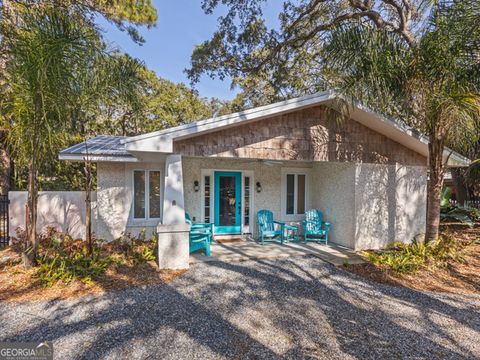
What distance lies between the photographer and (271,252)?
768 centimetres

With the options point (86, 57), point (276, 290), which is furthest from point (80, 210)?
point (276, 290)

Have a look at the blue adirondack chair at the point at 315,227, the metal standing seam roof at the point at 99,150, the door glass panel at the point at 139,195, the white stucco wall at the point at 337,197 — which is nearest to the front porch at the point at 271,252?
the blue adirondack chair at the point at 315,227

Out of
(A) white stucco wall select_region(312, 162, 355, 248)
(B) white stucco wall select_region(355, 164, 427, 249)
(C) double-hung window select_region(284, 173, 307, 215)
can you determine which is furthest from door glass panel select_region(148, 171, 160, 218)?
(B) white stucco wall select_region(355, 164, 427, 249)

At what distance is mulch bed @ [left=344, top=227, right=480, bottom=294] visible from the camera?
18.4 feet

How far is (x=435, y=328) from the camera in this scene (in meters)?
4.05

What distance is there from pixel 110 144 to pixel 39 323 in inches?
246

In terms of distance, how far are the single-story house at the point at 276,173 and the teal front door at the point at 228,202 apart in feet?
0.12

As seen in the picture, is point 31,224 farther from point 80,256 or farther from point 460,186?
point 460,186

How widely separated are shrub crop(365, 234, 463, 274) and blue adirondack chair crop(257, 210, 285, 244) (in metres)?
2.75

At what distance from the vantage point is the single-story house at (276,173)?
653cm

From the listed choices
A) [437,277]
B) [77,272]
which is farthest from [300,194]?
[77,272]

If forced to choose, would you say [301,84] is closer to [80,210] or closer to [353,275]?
[353,275]

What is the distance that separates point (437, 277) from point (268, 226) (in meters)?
4.75

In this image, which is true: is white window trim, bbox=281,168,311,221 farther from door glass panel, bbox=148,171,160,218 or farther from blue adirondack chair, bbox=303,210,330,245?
door glass panel, bbox=148,171,160,218
